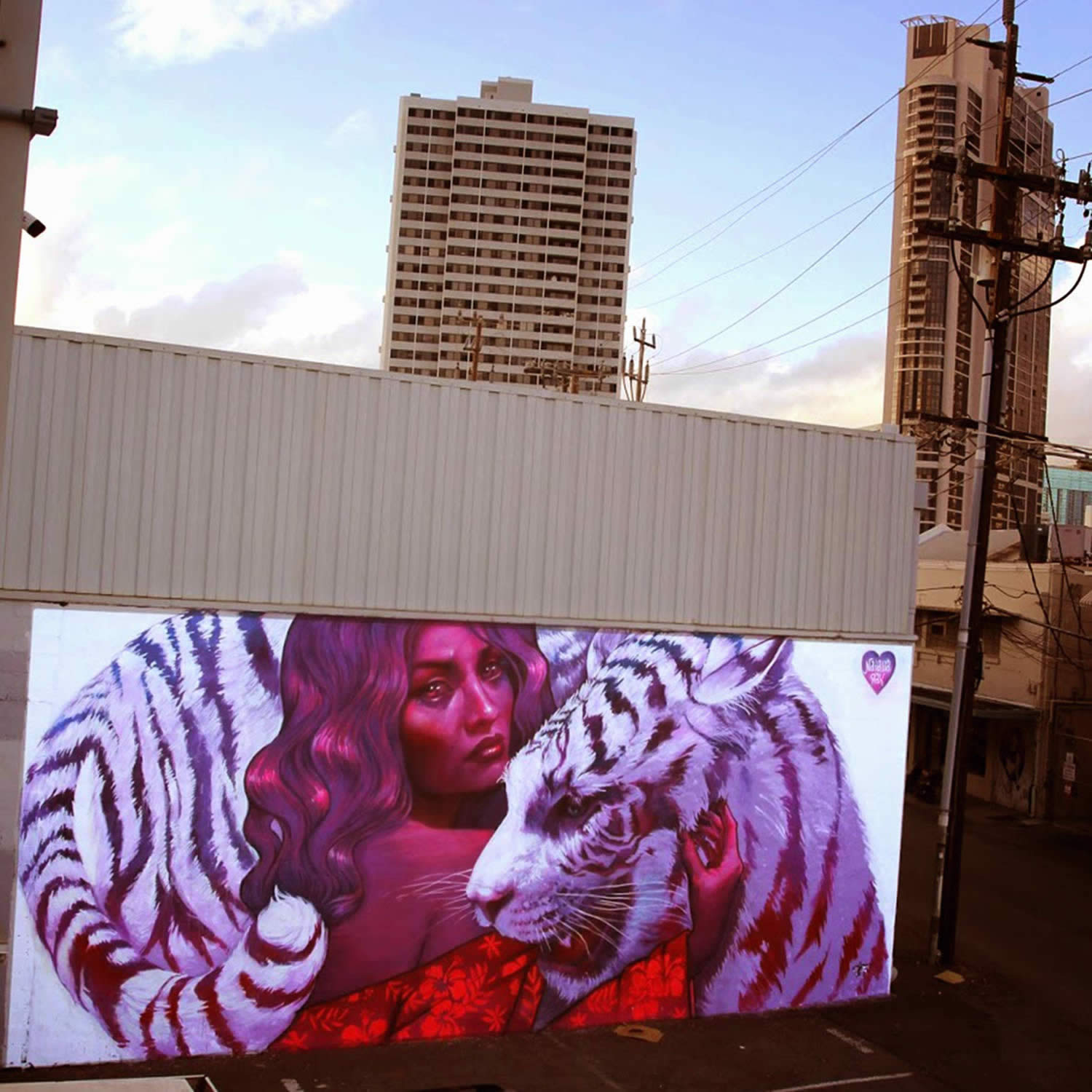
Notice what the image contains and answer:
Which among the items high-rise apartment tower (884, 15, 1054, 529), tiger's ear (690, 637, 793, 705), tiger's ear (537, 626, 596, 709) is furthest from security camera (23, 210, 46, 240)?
high-rise apartment tower (884, 15, 1054, 529)

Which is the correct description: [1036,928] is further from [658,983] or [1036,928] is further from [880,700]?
[658,983]

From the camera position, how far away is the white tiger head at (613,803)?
11.7 meters

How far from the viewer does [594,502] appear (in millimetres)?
12047

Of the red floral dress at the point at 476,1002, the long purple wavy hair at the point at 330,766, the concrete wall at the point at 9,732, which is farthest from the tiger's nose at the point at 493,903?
the concrete wall at the point at 9,732

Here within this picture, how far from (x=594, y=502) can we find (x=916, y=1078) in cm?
642

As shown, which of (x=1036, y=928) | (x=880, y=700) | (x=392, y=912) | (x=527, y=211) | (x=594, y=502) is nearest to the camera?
(x=392, y=912)

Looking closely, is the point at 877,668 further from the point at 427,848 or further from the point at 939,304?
the point at 939,304

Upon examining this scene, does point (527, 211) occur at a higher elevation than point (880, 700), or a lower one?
higher

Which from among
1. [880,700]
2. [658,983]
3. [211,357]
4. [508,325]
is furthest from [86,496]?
[508,325]

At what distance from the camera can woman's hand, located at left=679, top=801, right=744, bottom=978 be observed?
1248 cm

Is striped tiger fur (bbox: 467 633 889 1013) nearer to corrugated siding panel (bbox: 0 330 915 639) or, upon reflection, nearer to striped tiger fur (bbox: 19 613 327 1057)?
corrugated siding panel (bbox: 0 330 915 639)

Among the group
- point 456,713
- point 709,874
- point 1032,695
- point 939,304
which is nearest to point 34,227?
point 456,713

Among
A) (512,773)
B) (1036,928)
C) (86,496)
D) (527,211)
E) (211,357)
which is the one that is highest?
(527,211)

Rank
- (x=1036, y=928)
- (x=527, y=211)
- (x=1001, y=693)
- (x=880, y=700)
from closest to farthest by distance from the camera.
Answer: (x=880, y=700)
(x=1036, y=928)
(x=1001, y=693)
(x=527, y=211)
